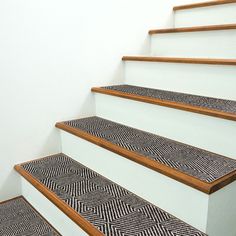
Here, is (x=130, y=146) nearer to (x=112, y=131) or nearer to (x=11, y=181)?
(x=112, y=131)

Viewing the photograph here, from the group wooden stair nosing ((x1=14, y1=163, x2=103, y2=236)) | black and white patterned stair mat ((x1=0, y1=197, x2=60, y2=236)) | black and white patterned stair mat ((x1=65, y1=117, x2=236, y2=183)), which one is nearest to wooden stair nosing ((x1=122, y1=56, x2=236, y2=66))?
black and white patterned stair mat ((x1=65, y1=117, x2=236, y2=183))

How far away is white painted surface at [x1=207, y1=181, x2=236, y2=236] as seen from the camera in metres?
0.94

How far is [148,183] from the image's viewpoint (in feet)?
3.73

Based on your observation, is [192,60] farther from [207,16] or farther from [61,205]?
[61,205]

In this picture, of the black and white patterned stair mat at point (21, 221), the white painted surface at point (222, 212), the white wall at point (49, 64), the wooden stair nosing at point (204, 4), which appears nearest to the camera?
the white painted surface at point (222, 212)

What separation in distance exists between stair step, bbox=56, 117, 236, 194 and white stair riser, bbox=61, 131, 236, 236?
4 centimetres

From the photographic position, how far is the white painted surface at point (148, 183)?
0.96 m

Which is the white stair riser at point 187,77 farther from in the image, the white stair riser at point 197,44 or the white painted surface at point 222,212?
the white painted surface at point 222,212

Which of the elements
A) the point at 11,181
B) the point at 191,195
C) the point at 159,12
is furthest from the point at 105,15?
the point at 191,195

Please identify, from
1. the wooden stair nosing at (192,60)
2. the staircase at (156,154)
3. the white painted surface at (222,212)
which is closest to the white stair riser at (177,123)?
the staircase at (156,154)

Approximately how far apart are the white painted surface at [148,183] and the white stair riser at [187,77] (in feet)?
1.77

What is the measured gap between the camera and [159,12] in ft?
6.86

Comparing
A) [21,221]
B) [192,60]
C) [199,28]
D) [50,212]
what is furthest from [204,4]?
[21,221]

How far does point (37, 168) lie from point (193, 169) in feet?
2.83
